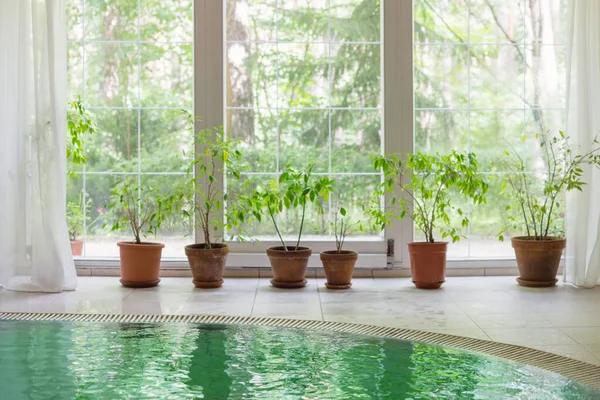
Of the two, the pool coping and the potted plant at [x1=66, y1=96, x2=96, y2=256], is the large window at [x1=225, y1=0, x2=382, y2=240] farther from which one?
the pool coping

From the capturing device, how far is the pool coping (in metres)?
3.28

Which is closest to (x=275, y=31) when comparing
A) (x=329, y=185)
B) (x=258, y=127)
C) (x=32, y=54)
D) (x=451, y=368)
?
(x=258, y=127)

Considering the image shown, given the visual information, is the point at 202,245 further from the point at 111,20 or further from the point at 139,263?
the point at 111,20

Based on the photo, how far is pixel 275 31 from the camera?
575 cm

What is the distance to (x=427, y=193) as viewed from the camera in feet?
17.6

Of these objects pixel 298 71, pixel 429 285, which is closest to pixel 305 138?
pixel 298 71

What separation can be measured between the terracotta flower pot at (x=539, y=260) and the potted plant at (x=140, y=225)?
2338mm

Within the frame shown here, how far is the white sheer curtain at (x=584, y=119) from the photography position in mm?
5312

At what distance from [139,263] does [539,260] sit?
102 inches

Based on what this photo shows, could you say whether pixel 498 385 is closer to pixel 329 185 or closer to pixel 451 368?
pixel 451 368

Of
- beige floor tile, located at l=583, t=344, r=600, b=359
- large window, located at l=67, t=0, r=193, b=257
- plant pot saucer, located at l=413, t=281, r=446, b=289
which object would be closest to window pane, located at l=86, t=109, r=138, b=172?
large window, located at l=67, t=0, r=193, b=257

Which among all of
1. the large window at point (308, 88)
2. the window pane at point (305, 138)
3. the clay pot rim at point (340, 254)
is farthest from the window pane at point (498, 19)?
the clay pot rim at point (340, 254)

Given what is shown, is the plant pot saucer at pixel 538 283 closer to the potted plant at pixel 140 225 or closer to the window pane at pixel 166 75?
the potted plant at pixel 140 225

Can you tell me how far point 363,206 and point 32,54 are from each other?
2.34 meters
